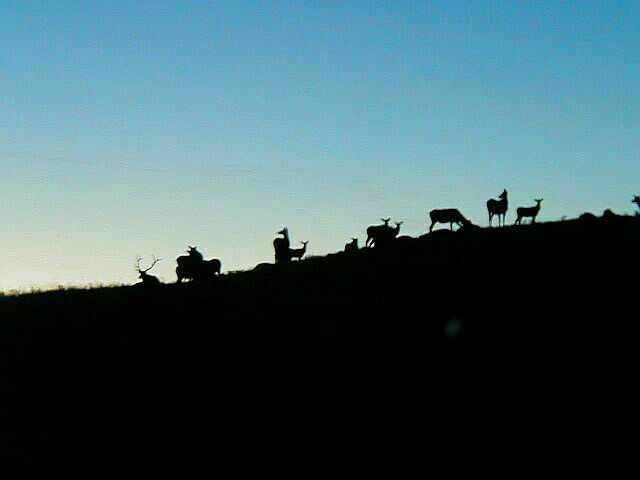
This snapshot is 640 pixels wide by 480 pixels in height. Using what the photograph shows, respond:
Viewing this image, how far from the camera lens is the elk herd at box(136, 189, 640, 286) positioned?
35.6m

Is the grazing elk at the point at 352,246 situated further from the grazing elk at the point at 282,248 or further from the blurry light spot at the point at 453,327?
the blurry light spot at the point at 453,327

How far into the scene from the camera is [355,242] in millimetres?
41344

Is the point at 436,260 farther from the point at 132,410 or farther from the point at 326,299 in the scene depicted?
the point at 132,410

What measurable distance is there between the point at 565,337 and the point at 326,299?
8.14 metres

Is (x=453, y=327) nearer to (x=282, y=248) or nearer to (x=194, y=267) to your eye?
(x=194, y=267)

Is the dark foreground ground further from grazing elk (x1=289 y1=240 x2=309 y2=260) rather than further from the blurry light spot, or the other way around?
grazing elk (x1=289 y1=240 x2=309 y2=260)

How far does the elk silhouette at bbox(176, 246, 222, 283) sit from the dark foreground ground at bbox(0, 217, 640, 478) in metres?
3.54

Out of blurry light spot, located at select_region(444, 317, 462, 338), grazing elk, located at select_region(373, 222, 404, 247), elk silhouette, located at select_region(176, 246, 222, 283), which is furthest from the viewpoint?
grazing elk, located at select_region(373, 222, 404, 247)

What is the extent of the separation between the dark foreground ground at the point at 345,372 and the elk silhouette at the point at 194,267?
3.54 m

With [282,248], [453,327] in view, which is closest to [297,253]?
[282,248]

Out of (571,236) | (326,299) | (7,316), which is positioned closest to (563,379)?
(326,299)

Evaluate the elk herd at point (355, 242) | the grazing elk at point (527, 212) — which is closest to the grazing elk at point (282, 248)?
the elk herd at point (355, 242)

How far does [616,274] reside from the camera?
2680 cm

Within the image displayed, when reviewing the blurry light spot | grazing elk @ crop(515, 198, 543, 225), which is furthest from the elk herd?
the blurry light spot
